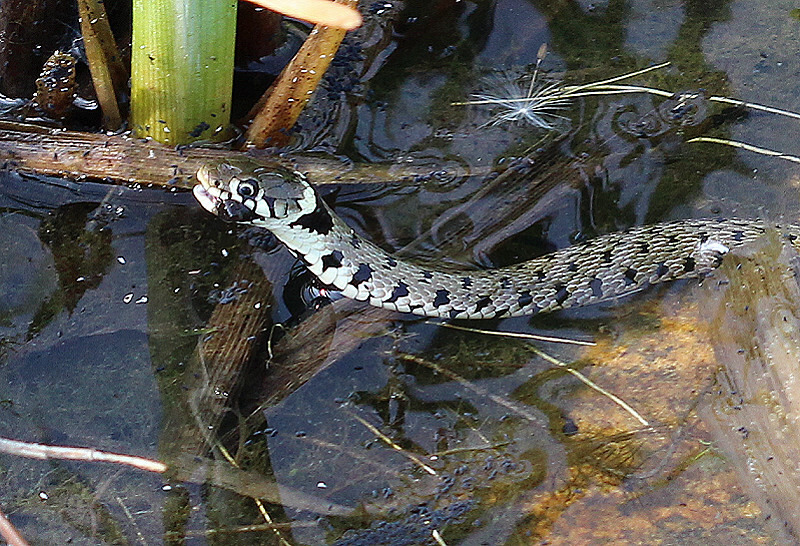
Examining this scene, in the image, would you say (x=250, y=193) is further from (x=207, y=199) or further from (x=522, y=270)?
(x=522, y=270)

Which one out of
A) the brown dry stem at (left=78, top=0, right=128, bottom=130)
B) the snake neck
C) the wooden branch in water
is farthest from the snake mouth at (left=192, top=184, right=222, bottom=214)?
the brown dry stem at (left=78, top=0, right=128, bottom=130)

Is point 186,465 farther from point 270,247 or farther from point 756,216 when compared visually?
point 756,216

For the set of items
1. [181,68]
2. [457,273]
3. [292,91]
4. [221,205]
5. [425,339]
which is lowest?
[425,339]

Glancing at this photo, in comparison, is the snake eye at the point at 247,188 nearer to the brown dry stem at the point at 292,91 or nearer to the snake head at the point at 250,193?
the snake head at the point at 250,193

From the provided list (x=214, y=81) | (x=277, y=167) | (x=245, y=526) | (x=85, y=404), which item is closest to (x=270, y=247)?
(x=277, y=167)

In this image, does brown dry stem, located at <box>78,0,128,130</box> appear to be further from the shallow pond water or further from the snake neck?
the snake neck

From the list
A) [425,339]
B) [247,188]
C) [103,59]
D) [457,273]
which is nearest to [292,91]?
[247,188]
